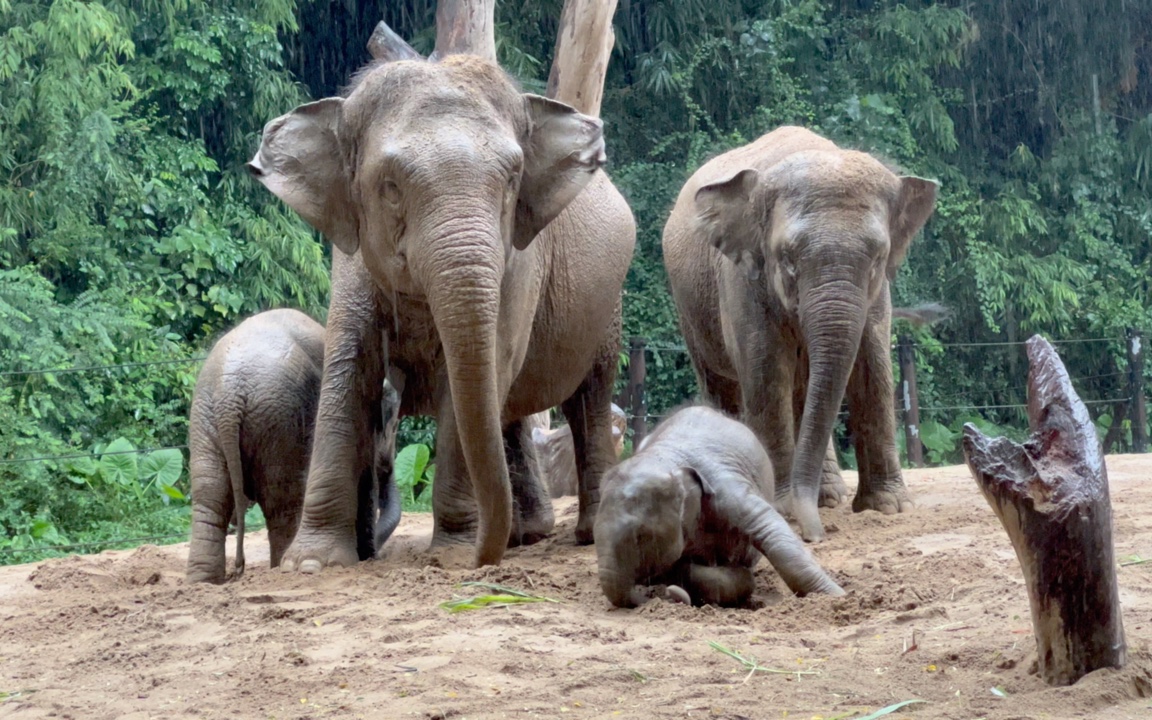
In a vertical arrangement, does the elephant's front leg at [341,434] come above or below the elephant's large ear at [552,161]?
below

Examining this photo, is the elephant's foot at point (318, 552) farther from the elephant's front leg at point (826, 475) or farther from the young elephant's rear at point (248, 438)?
the elephant's front leg at point (826, 475)

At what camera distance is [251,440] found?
610 centimetres

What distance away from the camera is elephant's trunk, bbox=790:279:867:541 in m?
6.47

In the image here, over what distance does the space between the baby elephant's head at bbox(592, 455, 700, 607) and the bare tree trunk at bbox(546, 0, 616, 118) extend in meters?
6.50

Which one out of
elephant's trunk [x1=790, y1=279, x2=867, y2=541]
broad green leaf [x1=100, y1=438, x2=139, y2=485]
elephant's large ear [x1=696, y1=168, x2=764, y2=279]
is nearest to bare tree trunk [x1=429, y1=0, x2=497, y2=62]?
broad green leaf [x1=100, y1=438, x2=139, y2=485]

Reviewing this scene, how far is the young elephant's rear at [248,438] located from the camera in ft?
19.9

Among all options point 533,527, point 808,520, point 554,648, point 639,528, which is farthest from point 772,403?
point 554,648

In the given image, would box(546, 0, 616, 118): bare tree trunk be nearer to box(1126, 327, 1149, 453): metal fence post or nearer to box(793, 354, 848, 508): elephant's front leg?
box(793, 354, 848, 508): elephant's front leg

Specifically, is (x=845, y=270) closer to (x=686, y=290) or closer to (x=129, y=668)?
(x=686, y=290)

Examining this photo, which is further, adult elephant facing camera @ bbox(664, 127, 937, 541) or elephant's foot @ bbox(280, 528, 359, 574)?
adult elephant facing camera @ bbox(664, 127, 937, 541)

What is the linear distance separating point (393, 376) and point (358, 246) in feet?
2.23

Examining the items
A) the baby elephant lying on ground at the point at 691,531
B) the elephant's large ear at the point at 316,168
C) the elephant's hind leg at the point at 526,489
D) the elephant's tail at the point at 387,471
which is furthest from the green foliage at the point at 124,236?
the baby elephant lying on ground at the point at 691,531

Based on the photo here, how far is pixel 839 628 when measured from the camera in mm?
4305

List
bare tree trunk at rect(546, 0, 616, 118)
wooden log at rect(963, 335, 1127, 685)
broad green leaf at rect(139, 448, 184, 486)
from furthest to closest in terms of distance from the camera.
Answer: bare tree trunk at rect(546, 0, 616, 118)
broad green leaf at rect(139, 448, 184, 486)
wooden log at rect(963, 335, 1127, 685)
